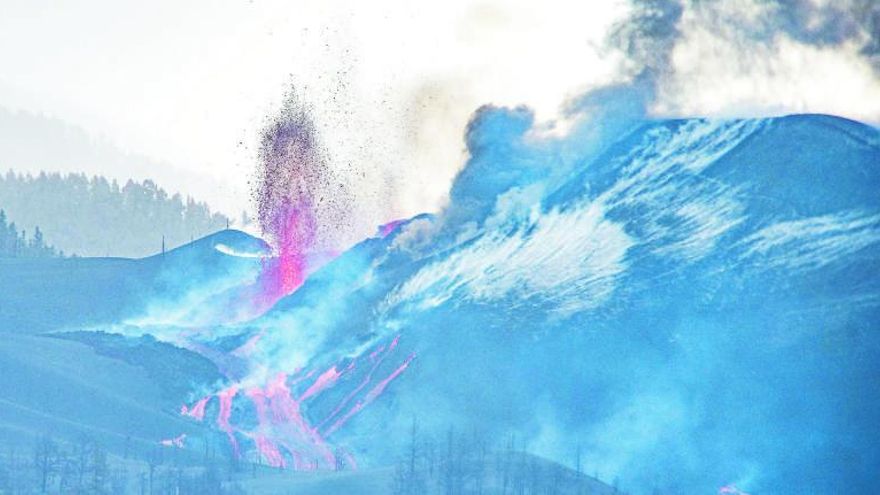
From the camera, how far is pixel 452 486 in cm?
18012

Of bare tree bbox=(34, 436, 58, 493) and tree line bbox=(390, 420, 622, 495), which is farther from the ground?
bare tree bbox=(34, 436, 58, 493)

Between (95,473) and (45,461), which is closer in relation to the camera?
(95,473)

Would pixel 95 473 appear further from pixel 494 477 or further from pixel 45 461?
pixel 494 477

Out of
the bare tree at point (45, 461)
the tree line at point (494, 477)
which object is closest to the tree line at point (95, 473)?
the bare tree at point (45, 461)

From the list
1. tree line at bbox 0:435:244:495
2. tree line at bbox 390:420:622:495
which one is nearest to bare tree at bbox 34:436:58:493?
tree line at bbox 0:435:244:495

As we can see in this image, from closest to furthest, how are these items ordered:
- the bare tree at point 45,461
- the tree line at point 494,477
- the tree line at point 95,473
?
1. the tree line at point 95,473
2. the tree line at point 494,477
3. the bare tree at point 45,461

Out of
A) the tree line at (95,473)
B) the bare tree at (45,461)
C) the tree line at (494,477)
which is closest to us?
the tree line at (95,473)

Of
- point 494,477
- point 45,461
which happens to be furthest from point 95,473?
point 494,477

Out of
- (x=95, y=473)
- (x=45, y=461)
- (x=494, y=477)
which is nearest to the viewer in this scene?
(x=95, y=473)

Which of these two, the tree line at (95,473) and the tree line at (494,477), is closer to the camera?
the tree line at (95,473)

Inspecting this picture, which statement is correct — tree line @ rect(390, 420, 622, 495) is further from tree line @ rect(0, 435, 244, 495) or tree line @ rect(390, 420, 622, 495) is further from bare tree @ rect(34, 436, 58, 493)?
bare tree @ rect(34, 436, 58, 493)

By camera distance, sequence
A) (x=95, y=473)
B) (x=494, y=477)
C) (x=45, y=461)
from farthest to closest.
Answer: (x=45, y=461) → (x=494, y=477) → (x=95, y=473)

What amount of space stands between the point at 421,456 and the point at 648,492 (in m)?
21.5

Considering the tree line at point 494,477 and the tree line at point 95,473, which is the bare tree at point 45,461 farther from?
the tree line at point 494,477
